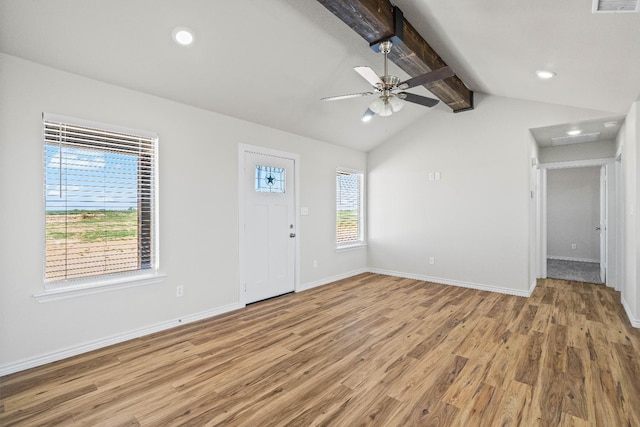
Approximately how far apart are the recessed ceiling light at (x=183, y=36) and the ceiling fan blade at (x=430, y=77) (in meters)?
1.89

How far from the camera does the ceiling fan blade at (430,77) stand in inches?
96.8

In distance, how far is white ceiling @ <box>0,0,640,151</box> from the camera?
→ 231cm

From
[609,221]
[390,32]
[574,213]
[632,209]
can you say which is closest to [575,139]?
[609,221]

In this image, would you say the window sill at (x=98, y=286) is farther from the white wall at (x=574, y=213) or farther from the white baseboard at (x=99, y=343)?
the white wall at (x=574, y=213)

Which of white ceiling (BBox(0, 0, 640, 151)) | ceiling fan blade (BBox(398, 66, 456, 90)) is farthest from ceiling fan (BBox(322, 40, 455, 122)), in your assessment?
white ceiling (BBox(0, 0, 640, 151))

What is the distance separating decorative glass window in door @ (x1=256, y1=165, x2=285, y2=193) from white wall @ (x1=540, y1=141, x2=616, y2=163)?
5.10 meters

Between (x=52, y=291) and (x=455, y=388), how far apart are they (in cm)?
340

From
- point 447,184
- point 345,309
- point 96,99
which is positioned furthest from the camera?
point 447,184

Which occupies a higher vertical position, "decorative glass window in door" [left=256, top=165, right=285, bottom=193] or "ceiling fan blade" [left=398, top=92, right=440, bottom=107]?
"ceiling fan blade" [left=398, top=92, right=440, bottom=107]

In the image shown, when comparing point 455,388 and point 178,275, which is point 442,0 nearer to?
point 455,388

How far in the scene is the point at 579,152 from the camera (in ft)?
18.1

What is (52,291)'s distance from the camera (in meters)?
2.66

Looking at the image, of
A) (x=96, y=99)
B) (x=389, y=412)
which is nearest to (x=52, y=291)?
(x=96, y=99)

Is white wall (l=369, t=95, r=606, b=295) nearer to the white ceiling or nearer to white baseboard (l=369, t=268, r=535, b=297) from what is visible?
white baseboard (l=369, t=268, r=535, b=297)
